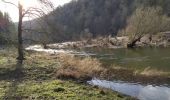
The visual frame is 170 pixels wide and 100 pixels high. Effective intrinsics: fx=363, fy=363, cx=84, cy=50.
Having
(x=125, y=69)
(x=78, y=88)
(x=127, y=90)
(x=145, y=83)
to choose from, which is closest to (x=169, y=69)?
(x=125, y=69)

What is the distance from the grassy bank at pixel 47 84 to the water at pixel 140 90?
62.2 inches

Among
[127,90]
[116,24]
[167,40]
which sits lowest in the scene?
[127,90]

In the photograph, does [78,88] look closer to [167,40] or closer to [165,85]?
[165,85]

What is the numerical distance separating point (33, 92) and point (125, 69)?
15.5m

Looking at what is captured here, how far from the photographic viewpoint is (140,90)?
2292 centimetres

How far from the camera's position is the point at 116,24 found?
173125mm

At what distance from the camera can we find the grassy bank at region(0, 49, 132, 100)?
18.5 m

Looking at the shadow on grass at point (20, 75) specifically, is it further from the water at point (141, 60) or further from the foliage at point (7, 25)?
the water at point (141, 60)

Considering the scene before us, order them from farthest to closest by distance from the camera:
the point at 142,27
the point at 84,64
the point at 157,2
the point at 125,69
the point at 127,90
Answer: the point at 157,2, the point at 142,27, the point at 125,69, the point at 84,64, the point at 127,90

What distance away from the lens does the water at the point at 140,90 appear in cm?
2069

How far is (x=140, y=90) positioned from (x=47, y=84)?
5890 mm

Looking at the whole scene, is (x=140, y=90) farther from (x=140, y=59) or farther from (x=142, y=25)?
(x=142, y=25)

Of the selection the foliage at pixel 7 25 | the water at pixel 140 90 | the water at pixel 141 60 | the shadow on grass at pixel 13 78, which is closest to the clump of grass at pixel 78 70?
the water at pixel 140 90

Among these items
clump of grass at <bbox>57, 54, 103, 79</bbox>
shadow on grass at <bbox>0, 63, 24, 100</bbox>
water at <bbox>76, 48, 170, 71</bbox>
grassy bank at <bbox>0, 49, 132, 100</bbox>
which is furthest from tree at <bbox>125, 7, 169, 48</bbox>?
shadow on grass at <bbox>0, 63, 24, 100</bbox>
